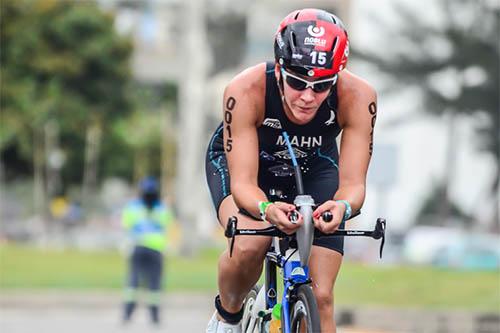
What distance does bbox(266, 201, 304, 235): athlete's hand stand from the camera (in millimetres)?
6691

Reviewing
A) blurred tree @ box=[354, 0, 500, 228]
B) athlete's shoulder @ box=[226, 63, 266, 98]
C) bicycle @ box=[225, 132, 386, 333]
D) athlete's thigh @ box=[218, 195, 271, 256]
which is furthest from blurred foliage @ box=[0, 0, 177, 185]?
bicycle @ box=[225, 132, 386, 333]

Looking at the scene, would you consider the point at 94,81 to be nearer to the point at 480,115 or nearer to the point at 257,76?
the point at 480,115

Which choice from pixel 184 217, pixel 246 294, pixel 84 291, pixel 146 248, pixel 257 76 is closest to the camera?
pixel 257 76

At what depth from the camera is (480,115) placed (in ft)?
178

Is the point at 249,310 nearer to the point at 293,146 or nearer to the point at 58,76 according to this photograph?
the point at 293,146

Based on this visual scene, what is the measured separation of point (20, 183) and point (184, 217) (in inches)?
1321

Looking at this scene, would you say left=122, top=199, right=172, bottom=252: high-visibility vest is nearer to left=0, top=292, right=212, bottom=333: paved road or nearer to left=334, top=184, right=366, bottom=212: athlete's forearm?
→ left=0, top=292, right=212, bottom=333: paved road

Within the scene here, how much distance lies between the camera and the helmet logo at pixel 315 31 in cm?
689

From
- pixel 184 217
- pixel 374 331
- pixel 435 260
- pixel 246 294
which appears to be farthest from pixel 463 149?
pixel 246 294

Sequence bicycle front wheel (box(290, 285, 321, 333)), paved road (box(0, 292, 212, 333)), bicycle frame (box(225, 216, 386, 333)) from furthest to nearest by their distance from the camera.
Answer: paved road (box(0, 292, 212, 333)) < bicycle frame (box(225, 216, 386, 333)) < bicycle front wheel (box(290, 285, 321, 333))

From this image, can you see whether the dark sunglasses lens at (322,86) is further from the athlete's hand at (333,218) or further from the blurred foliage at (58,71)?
the blurred foliage at (58,71)

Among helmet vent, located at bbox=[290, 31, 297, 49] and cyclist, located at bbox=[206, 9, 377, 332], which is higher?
helmet vent, located at bbox=[290, 31, 297, 49]

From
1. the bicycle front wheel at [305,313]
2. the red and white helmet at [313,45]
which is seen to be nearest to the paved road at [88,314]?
the bicycle front wheel at [305,313]

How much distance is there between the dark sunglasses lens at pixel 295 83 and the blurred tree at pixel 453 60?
154ft
